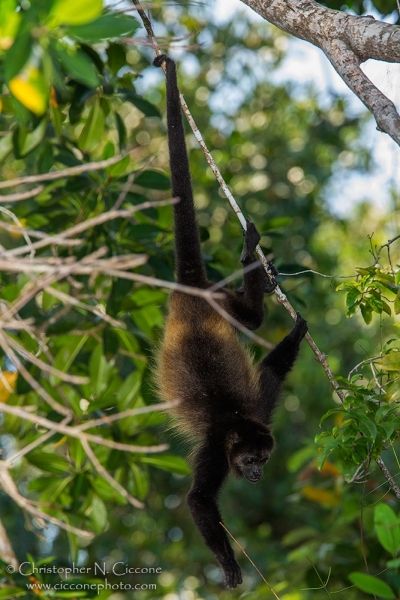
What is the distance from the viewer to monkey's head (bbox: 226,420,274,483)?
12.2 feet

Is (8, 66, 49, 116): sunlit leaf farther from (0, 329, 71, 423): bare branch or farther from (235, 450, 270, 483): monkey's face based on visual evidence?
(235, 450, 270, 483): monkey's face

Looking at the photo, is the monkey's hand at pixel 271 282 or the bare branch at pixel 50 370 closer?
the bare branch at pixel 50 370

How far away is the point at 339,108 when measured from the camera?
7211 mm

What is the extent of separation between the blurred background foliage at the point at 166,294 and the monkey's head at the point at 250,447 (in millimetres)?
522

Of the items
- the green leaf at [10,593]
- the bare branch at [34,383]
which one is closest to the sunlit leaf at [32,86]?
the bare branch at [34,383]

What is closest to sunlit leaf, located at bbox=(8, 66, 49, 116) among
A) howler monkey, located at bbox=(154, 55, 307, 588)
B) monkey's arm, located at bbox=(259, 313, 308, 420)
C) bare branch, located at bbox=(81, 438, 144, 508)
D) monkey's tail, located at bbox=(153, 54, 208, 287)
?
bare branch, located at bbox=(81, 438, 144, 508)

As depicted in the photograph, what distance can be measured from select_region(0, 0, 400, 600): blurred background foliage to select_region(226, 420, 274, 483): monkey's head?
522 mm

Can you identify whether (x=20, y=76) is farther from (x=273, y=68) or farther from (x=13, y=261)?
(x=273, y=68)

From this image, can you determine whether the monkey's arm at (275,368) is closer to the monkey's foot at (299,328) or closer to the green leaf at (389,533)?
the monkey's foot at (299,328)

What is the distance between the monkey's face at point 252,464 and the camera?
372 cm

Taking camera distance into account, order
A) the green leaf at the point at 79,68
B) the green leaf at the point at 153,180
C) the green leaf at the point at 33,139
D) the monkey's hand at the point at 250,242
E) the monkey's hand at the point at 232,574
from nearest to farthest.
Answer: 1. the green leaf at the point at 79,68
2. the monkey's hand at the point at 232,574
3. the monkey's hand at the point at 250,242
4. the green leaf at the point at 33,139
5. the green leaf at the point at 153,180

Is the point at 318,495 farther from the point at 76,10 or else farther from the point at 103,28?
the point at 76,10

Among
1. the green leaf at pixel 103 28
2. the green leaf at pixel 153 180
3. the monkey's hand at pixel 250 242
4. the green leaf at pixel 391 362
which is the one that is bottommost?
the monkey's hand at pixel 250 242

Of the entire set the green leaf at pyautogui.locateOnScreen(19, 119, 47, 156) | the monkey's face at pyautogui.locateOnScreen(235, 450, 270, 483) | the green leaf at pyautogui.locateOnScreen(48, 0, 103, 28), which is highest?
the green leaf at pyautogui.locateOnScreen(48, 0, 103, 28)
